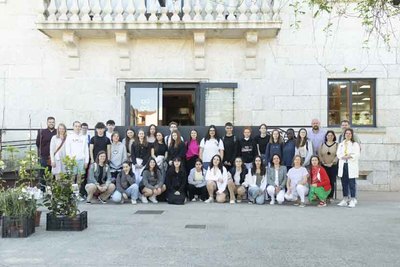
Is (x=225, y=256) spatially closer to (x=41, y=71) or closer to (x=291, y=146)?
(x=291, y=146)

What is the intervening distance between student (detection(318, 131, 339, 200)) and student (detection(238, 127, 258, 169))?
1612 mm

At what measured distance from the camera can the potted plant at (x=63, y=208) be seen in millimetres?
7672

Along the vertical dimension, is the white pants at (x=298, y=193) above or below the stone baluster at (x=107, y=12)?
below

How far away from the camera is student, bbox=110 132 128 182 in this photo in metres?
11.5

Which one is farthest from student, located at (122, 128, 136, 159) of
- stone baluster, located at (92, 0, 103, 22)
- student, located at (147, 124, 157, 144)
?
stone baluster, located at (92, 0, 103, 22)

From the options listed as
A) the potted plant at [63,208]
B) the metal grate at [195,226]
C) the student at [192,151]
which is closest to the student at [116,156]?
the student at [192,151]

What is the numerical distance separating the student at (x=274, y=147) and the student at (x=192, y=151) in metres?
1.74

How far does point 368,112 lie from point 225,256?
Answer: 9988mm

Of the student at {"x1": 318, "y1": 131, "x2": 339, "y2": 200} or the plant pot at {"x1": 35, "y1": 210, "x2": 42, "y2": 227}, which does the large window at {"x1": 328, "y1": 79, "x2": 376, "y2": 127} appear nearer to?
the student at {"x1": 318, "y1": 131, "x2": 339, "y2": 200}

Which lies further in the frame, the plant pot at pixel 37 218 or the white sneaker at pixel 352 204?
the white sneaker at pixel 352 204

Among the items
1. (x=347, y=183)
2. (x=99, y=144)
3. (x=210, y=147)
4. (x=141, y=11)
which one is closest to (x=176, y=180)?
(x=210, y=147)

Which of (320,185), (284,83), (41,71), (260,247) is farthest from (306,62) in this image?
(260,247)

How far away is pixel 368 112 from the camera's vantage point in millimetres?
14523

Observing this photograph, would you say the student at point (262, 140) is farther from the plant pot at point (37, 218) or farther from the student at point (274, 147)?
the plant pot at point (37, 218)
